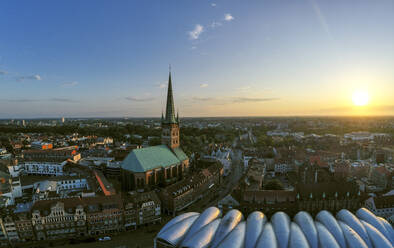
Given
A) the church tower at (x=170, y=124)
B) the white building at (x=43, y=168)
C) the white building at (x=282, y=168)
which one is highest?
the church tower at (x=170, y=124)

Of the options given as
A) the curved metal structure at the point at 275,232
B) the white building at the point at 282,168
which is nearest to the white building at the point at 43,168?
the curved metal structure at the point at 275,232

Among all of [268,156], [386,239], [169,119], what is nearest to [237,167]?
[268,156]

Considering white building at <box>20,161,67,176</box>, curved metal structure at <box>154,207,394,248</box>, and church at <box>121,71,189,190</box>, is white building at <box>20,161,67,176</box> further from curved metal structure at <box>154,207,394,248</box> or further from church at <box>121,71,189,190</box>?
curved metal structure at <box>154,207,394,248</box>

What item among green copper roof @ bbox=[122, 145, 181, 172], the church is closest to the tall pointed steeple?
the church

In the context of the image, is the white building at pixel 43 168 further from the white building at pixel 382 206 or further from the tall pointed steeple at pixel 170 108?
the white building at pixel 382 206

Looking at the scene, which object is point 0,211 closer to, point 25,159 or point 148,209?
point 148,209

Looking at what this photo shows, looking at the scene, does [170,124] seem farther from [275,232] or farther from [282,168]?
[282,168]

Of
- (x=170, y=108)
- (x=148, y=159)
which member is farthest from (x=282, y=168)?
(x=148, y=159)

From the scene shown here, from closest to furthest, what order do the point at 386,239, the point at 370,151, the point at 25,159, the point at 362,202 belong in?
1. the point at 386,239
2. the point at 362,202
3. the point at 25,159
4. the point at 370,151
